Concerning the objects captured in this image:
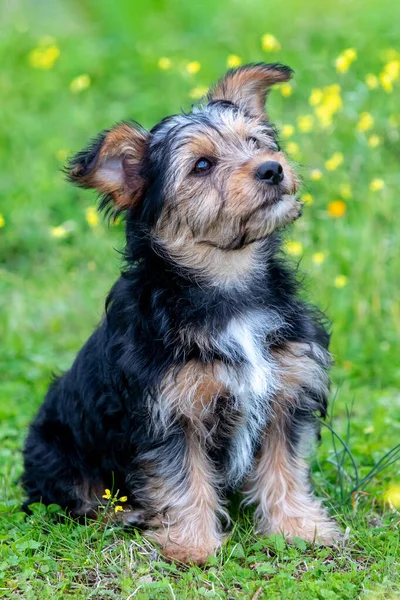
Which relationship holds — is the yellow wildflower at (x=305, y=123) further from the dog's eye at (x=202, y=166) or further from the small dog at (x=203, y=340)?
the dog's eye at (x=202, y=166)

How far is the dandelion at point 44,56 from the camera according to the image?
1003cm

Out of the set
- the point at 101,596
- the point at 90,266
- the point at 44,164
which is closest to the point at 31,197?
the point at 44,164

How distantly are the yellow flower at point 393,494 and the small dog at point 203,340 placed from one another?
0.41 m

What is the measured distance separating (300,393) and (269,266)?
23.9 inches

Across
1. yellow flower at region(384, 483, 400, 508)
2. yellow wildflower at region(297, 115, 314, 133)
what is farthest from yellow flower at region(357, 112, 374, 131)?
yellow flower at region(384, 483, 400, 508)

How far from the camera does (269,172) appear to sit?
397 centimetres

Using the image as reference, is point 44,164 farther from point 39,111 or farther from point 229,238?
point 229,238

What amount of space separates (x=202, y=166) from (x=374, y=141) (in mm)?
3063

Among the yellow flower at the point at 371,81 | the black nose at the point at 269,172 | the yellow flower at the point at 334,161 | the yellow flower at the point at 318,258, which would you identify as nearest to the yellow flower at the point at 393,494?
the black nose at the point at 269,172

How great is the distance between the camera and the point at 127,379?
4.20 metres

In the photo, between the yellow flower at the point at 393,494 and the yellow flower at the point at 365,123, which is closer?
the yellow flower at the point at 393,494

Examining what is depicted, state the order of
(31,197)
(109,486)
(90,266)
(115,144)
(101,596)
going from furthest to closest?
(31,197) < (90,266) < (109,486) < (115,144) < (101,596)

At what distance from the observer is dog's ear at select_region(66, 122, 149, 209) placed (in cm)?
411

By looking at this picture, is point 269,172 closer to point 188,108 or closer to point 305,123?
point 305,123
